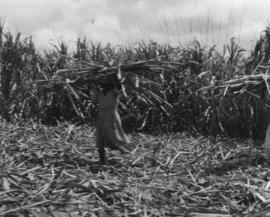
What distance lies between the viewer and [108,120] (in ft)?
16.8

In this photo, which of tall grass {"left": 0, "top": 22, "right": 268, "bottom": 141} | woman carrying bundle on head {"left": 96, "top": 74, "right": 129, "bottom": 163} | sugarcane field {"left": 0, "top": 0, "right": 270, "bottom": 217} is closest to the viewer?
→ sugarcane field {"left": 0, "top": 0, "right": 270, "bottom": 217}

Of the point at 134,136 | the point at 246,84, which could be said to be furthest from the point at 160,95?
the point at 246,84

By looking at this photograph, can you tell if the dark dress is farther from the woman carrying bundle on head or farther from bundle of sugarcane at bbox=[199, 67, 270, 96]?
bundle of sugarcane at bbox=[199, 67, 270, 96]

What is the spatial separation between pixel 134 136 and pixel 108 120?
82.2 inches

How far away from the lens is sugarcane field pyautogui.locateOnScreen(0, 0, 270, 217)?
144 inches

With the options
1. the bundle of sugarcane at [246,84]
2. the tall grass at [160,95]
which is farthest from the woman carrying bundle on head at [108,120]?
the tall grass at [160,95]

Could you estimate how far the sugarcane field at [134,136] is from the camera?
366cm

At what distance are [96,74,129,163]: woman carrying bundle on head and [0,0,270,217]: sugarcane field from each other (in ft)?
0.03

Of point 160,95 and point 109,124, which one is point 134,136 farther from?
point 109,124

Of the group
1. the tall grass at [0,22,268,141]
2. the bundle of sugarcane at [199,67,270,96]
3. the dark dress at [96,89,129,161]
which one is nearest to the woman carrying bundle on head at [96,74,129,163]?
the dark dress at [96,89,129,161]

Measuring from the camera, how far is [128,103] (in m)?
7.76

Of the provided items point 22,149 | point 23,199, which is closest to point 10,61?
point 22,149

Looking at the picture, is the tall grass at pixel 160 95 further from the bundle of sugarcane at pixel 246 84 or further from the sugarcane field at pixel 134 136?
the bundle of sugarcane at pixel 246 84

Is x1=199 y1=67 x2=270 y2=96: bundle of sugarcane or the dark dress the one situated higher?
x1=199 y1=67 x2=270 y2=96: bundle of sugarcane
